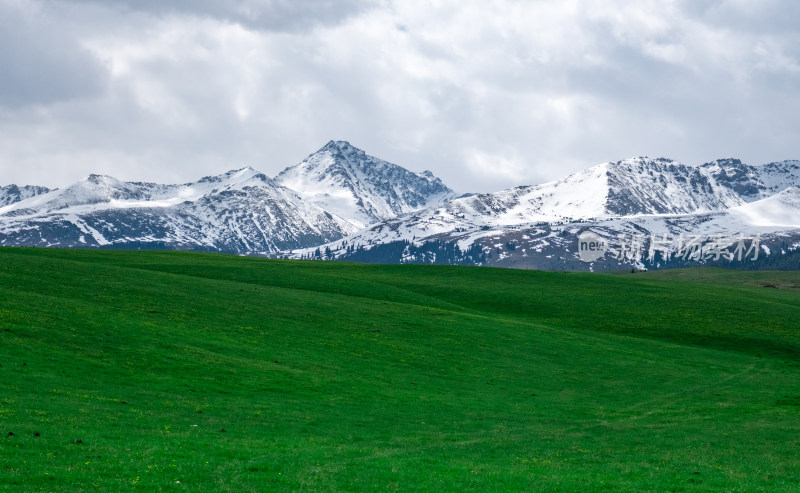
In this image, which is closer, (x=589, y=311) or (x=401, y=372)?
(x=401, y=372)

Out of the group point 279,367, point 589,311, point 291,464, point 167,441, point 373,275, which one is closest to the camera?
point 291,464

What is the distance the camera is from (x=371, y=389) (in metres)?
54.6

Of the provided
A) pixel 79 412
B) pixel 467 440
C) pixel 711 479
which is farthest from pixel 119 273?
pixel 711 479

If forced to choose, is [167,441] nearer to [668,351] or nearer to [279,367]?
[279,367]

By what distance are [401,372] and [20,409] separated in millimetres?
32143

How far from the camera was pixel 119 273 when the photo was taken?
300 feet

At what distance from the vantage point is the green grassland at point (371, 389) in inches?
1215

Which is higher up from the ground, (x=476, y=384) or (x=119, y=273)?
(x=119, y=273)

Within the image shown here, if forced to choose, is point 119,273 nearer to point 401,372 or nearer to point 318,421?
point 401,372

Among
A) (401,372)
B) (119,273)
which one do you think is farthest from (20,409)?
(119,273)

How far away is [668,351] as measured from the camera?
83812mm

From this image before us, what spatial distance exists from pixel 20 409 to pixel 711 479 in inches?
1266

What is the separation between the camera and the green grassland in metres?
30.9

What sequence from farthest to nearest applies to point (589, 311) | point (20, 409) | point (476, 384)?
1. point (589, 311)
2. point (476, 384)
3. point (20, 409)
